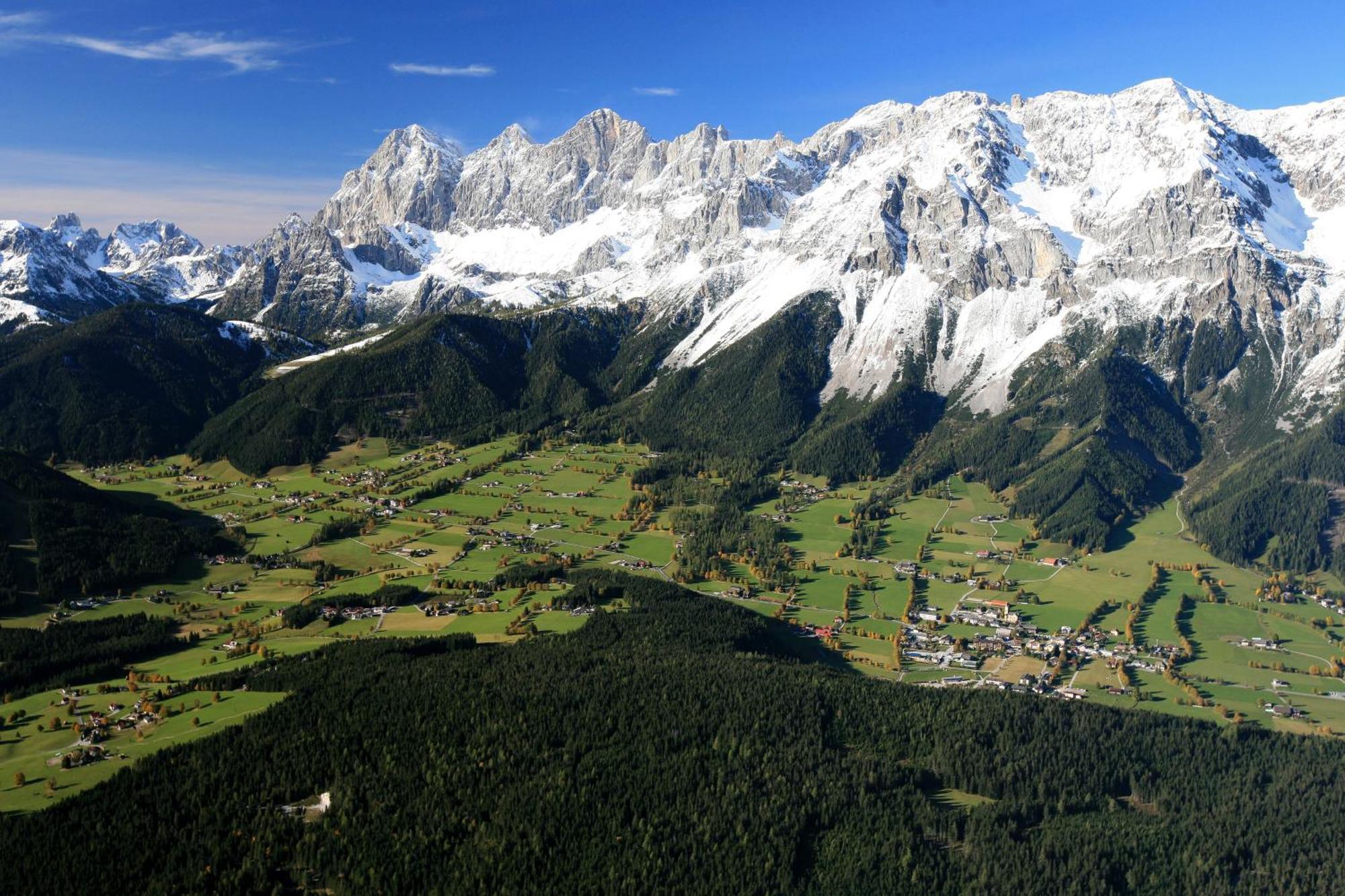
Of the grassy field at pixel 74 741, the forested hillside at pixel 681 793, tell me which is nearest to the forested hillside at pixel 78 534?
the grassy field at pixel 74 741

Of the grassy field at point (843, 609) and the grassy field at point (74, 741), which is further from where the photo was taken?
the grassy field at point (843, 609)

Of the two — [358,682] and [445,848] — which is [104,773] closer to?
[358,682]

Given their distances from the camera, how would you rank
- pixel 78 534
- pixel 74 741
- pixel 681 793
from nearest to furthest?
1. pixel 681 793
2. pixel 74 741
3. pixel 78 534

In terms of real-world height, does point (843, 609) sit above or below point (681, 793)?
above

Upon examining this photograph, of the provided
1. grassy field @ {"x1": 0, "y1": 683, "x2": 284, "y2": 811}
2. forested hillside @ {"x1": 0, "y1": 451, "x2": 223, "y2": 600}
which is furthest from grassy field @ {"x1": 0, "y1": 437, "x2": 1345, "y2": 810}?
forested hillside @ {"x1": 0, "y1": 451, "x2": 223, "y2": 600}

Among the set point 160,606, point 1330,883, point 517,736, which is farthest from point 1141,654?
point 160,606

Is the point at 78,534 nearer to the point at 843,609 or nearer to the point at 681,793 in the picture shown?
the point at 681,793

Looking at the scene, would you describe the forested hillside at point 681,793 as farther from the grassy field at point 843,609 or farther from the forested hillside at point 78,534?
the forested hillside at point 78,534

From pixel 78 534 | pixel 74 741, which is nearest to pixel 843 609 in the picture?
pixel 74 741
